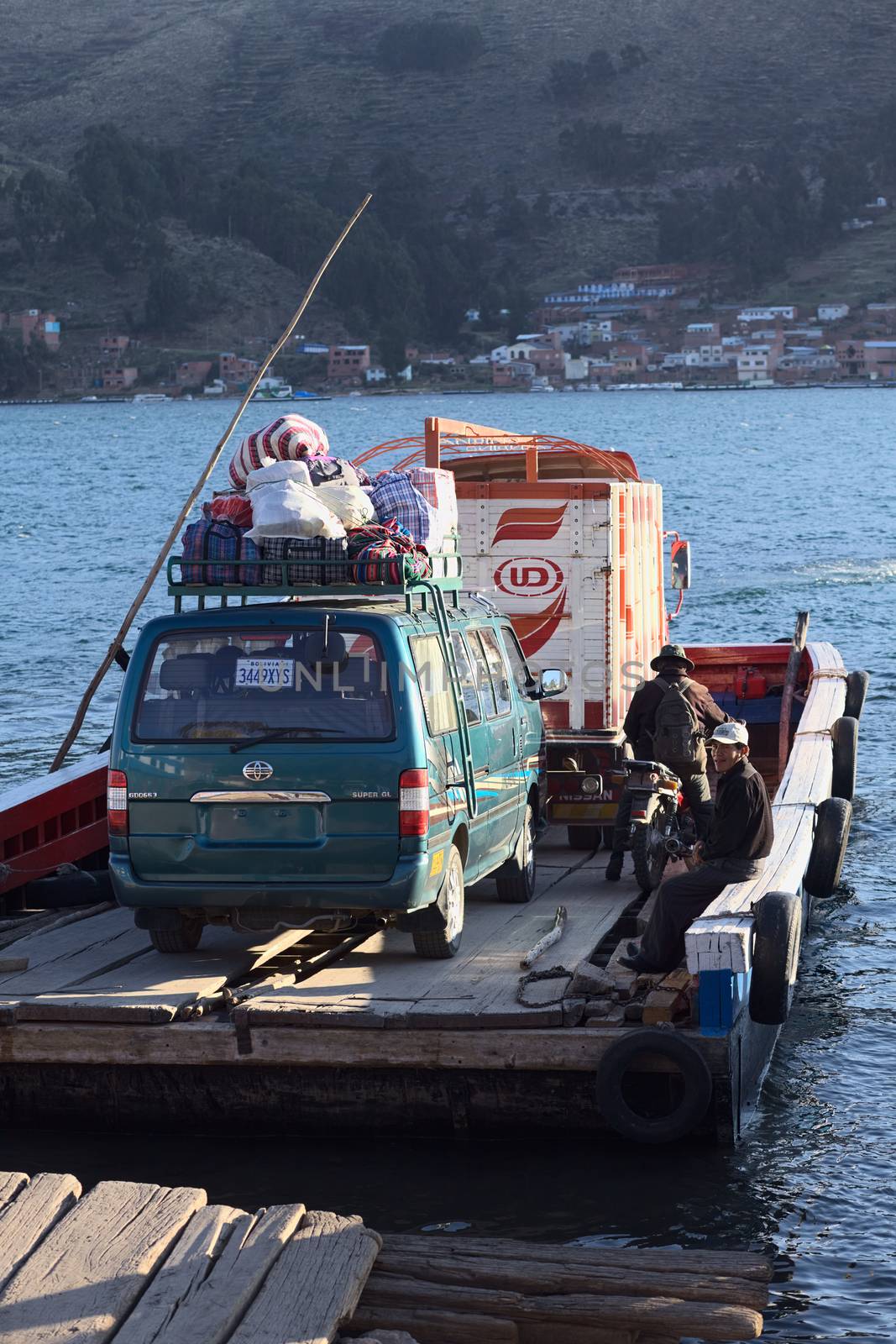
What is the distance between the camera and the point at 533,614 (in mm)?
14852

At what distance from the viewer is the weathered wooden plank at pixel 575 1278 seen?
6.95 metres

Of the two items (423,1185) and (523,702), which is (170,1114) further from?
(523,702)

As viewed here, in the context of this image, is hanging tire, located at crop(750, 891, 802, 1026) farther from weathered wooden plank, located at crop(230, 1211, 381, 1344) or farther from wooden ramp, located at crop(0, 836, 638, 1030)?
weathered wooden plank, located at crop(230, 1211, 381, 1344)

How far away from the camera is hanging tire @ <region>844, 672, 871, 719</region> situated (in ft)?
66.8

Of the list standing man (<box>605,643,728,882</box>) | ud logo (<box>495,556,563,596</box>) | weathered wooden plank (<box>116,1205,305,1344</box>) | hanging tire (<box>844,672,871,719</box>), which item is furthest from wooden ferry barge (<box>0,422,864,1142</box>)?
hanging tire (<box>844,672,871,719</box>)

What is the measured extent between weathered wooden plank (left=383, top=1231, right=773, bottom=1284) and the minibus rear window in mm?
2833

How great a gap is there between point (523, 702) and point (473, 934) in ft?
6.79

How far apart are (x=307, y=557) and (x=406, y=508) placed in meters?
1.13

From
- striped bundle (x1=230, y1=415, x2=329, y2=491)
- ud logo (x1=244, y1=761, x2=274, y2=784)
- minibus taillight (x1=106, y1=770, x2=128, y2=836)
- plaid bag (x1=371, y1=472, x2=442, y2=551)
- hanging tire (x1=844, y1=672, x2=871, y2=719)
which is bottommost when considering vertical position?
hanging tire (x1=844, y1=672, x2=871, y2=719)

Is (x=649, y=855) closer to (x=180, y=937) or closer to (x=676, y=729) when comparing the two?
(x=676, y=729)

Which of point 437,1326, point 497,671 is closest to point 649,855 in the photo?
point 497,671

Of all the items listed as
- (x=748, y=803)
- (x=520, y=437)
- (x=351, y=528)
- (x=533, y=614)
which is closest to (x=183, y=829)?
(x=351, y=528)

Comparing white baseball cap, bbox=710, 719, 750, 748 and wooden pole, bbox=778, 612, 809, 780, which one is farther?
wooden pole, bbox=778, 612, 809, 780

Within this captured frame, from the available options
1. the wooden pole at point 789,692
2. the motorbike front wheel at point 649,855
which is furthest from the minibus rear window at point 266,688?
the wooden pole at point 789,692
